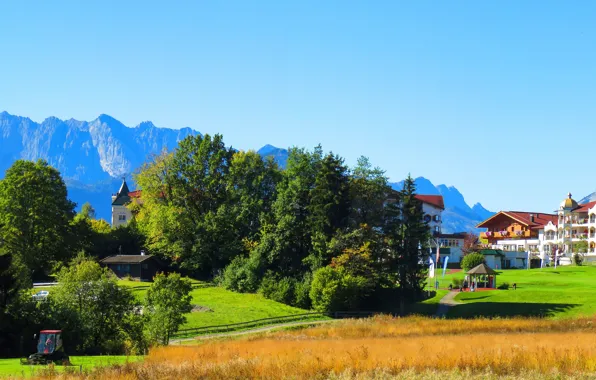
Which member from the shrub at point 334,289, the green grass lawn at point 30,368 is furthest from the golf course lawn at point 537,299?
the green grass lawn at point 30,368

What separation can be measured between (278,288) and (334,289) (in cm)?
952

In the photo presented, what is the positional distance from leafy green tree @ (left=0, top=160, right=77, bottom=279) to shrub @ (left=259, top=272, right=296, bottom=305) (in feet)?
84.7

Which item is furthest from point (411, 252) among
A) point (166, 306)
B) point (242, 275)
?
point (166, 306)

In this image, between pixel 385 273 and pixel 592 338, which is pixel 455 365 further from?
pixel 385 273

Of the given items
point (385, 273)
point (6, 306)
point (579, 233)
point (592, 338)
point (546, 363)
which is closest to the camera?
point (546, 363)

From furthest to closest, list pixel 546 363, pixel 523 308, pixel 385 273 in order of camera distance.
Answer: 1. pixel 385 273
2. pixel 523 308
3. pixel 546 363

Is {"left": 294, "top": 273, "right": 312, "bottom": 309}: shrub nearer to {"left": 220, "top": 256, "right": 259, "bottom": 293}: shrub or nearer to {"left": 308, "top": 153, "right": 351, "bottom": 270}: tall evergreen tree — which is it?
{"left": 308, "top": 153, "right": 351, "bottom": 270}: tall evergreen tree

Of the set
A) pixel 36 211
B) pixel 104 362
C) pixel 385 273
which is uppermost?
pixel 36 211

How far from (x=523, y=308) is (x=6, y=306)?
45228mm

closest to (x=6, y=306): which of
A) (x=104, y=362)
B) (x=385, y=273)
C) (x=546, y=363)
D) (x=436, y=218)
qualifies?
(x=104, y=362)

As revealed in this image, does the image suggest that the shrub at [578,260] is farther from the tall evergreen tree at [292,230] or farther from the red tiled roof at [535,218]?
the tall evergreen tree at [292,230]

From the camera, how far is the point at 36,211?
8525 centimetres

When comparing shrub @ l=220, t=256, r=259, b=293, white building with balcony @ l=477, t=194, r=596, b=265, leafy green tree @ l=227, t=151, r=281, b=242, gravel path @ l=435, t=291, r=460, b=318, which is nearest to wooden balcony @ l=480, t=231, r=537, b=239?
white building with balcony @ l=477, t=194, r=596, b=265

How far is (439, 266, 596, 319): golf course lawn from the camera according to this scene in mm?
66250
